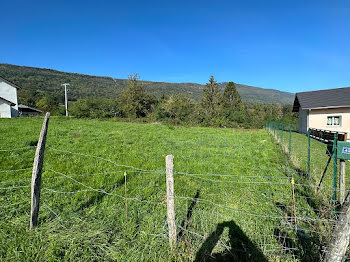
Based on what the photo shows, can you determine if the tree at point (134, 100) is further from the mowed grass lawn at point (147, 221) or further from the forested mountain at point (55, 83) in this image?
the mowed grass lawn at point (147, 221)

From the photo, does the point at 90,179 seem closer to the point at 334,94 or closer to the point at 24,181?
the point at 24,181

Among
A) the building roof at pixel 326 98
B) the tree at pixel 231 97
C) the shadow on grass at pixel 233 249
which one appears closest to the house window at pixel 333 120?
the building roof at pixel 326 98

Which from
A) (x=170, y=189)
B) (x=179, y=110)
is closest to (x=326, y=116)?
(x=179, y=110)

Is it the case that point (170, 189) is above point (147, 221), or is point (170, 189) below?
above

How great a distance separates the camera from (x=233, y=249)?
8.29 feet

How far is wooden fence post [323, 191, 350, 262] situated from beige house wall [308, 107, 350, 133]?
23.1m

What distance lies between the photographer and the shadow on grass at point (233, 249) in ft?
7.82

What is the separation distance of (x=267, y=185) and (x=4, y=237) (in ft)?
16.5

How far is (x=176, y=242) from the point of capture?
2.49 metres

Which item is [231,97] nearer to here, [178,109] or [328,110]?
[178,109]

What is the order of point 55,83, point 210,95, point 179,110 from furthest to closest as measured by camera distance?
point 55,83 < point 210,95 < point 179,110

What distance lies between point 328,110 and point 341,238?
78.5 ft

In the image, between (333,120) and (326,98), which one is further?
(326,98)

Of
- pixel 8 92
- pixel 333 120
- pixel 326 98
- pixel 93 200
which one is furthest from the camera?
pixel 8 92
